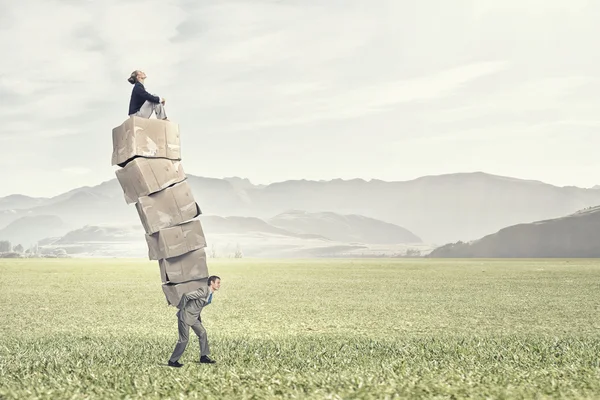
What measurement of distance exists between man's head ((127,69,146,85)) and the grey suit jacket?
146 inches

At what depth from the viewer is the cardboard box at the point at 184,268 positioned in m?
10.7

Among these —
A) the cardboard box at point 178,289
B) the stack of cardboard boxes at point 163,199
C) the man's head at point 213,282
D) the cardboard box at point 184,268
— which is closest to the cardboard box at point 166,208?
the stack of cardboard boxes at point 163,199

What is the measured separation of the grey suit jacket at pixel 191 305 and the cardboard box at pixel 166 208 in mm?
1214

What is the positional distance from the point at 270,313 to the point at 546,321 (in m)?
10.3

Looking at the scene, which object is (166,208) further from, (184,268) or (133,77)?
(133,77)

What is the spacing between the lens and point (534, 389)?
1023 cm

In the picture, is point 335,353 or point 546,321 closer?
point 335,353

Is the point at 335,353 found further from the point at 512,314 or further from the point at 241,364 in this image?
the point at 512,314

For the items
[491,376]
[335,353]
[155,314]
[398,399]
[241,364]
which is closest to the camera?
[398,399]

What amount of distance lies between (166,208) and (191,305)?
5.47 feet

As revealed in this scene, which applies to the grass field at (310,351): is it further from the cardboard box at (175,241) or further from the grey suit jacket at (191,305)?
the cardboard box at (175,241)

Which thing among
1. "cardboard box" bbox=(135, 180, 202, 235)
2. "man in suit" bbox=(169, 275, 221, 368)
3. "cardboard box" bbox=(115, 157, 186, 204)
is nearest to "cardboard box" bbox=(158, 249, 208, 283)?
"man in suit" bbox=(169, 275, 221, 368)

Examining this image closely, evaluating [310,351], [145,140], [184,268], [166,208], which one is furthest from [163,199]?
[310,351]

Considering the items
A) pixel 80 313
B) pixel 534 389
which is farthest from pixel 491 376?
pixel 80 313
